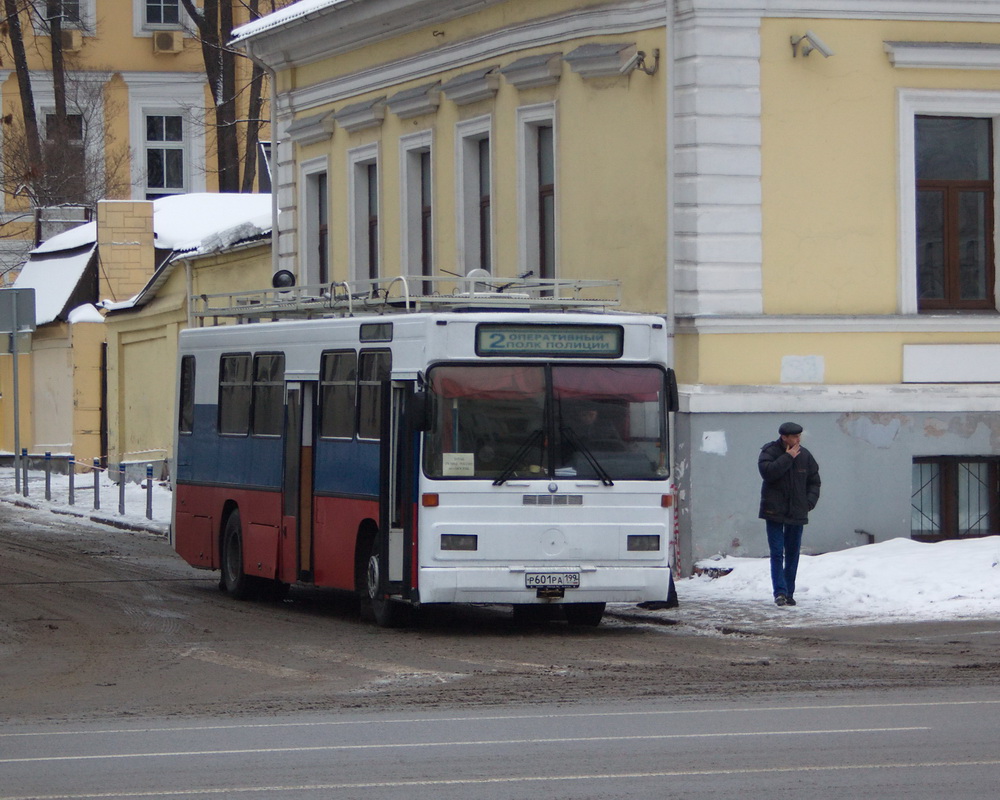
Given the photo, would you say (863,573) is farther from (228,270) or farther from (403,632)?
(228,270)

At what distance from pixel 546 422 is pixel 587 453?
0.42 meters

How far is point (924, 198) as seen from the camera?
21438 mm

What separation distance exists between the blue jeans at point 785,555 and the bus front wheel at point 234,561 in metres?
5.14

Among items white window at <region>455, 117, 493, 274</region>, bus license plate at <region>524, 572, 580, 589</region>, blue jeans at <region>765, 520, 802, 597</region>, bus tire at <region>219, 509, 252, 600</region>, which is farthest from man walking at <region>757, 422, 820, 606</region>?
white window at <region>455, 117, 493, 274</region>

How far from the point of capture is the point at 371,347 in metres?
16.6

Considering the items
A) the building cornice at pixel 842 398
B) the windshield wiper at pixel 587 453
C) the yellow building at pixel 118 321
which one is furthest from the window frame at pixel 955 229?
the yellow building at pixel 118 321

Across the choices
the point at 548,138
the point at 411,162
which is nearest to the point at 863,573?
the point at 548,138

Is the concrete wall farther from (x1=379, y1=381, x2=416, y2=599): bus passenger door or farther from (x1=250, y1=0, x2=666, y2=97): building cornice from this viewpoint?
(x1=379, y1=381, x2=416, y2=599): bus passenger door

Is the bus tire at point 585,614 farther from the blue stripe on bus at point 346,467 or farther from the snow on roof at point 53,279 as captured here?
the snow on roof at point 53,279

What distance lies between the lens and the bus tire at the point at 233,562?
19.4m

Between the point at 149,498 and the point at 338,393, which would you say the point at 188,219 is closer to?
the point at 149,498

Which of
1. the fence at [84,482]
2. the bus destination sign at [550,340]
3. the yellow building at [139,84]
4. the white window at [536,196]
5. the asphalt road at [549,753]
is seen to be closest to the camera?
the asphalt road at [549,753]

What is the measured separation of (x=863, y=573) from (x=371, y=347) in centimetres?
517

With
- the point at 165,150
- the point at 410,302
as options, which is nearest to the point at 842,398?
the point at 410,302
